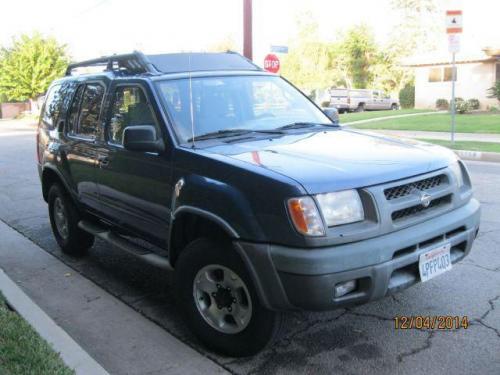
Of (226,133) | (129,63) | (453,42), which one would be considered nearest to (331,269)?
(226,133)

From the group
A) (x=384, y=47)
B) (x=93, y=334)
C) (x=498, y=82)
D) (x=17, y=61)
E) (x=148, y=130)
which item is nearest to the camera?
(x=148, y=130)

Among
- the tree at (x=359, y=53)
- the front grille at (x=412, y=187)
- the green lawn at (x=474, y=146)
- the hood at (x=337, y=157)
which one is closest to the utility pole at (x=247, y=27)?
the green lawn at (x=474, y=146)

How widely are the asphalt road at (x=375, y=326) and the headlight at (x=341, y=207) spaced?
99 cm

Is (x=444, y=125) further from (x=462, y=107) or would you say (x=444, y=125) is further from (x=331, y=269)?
(x=331, y=269)

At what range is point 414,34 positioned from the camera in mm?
51875

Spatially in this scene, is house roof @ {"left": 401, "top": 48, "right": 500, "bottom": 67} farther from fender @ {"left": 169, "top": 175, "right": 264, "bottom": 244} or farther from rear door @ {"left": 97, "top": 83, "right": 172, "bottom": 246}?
fender @ {"left": 169, "top": 175, "right": 264, "bottom": 244}

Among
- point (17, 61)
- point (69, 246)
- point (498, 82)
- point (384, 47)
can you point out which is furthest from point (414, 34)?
point (69, 246)

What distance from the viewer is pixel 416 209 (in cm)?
335

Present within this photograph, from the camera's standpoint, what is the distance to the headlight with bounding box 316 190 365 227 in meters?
3.00

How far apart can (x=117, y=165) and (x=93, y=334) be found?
1.35m

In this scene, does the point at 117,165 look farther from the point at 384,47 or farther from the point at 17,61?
the point at 384,47

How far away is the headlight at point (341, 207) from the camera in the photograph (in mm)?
2996

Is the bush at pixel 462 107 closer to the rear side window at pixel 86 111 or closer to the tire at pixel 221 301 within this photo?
the rear side window at pixel 86 111

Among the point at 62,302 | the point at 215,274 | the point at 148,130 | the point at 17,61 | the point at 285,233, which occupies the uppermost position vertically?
the point at 17,61
